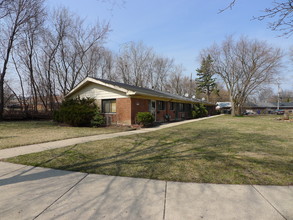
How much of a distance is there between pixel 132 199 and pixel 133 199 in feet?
0.05

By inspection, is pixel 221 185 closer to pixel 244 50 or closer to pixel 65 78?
pixel 65 78

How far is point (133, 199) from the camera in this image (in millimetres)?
2504

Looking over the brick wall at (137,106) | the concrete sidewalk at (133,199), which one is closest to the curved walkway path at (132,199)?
the concrete sidewalk at (133,199)

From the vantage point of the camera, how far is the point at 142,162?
4180 millimetres

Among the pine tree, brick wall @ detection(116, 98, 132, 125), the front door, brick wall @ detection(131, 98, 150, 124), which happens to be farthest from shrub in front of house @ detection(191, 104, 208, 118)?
the pine tree

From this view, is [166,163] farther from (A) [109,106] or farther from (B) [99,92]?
(B) [99,92]

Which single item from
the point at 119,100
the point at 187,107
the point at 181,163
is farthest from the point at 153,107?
the point at 181,163

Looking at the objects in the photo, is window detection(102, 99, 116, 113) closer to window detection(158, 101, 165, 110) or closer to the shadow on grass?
window detection(158, 101, 165, 110)

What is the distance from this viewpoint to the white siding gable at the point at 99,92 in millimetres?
13094

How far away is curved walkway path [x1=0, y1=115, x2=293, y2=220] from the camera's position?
7.05ft

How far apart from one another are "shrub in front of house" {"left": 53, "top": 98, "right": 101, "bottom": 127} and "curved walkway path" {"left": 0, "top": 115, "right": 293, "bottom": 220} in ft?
30.5

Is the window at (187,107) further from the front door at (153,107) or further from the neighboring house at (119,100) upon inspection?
the front door at (153,107)

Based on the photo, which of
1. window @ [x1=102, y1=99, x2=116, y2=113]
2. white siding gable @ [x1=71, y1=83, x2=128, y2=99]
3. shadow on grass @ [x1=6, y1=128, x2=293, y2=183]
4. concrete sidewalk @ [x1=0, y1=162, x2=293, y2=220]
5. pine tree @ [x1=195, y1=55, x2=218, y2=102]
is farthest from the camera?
pine tree @ [x1=195, y1=55, x2=218, y2=102]

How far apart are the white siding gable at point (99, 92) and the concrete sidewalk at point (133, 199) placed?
32.3ft
